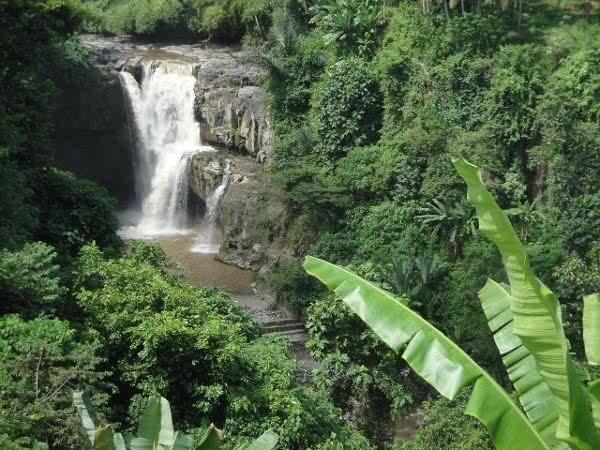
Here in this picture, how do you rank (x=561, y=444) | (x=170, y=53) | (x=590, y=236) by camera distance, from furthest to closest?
(x=170, y=53)
(x=590, y=236)
(x=561, y=444)

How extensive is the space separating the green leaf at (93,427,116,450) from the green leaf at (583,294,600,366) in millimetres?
3254

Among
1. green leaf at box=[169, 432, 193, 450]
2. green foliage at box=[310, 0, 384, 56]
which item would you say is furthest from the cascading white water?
green leaf at box=[169, 432, 193, 450]

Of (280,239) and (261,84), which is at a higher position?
(261,84)

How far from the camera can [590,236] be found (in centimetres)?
1499

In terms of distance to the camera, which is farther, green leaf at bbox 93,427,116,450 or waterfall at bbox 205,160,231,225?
waterfall at bbox 205,160,231,225

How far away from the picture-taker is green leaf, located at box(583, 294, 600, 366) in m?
3.99

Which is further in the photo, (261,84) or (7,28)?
(261,84)

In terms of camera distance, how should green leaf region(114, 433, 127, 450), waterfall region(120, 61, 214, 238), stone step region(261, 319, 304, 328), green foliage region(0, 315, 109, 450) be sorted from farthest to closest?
waterfall region(120, 61, 214, 238) < stone step region(261, 319, 304, 328) < green foliage region(0, 315, 109, 450) < green leaf region(114, 433, 127, 450)

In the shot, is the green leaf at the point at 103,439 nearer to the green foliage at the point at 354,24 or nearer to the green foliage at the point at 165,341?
the green foliage at the point at 165,341

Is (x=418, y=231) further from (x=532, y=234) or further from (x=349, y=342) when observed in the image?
(x=349, y=342)

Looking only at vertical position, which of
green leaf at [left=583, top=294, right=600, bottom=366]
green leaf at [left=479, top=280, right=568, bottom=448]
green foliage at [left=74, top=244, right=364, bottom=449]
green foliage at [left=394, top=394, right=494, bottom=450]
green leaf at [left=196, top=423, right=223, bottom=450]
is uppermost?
green leaf at [left=583, top=294, right=600, bottom=366]

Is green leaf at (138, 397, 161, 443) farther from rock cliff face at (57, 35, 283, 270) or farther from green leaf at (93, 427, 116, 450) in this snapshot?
rock cliff face at (57, 35, 283, 270)

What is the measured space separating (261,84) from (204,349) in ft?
48.6

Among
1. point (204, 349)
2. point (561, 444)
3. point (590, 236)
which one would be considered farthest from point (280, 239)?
point (561, 444)
